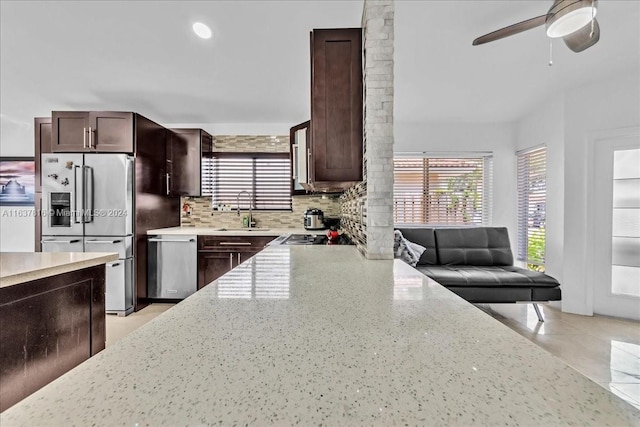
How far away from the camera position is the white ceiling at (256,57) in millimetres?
2535

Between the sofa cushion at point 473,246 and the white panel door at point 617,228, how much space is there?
0.86 m

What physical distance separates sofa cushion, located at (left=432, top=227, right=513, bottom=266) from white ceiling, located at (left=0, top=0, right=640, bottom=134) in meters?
1.57

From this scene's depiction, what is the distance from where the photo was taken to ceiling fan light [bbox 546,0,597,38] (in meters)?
1.61

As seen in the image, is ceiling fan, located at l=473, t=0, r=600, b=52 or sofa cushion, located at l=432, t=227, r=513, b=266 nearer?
ceiling fan, located at l=473, t=0, r=600, b=52

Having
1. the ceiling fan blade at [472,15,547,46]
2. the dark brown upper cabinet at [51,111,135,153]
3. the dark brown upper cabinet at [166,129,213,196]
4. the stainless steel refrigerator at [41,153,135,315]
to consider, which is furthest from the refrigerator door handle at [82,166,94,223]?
the ceiling fan blade at [472,15,547,46]

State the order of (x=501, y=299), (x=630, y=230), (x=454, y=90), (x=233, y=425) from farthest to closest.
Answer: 1. (x=454, y=90)
2. (x=630, y=230)
3. (x=501, y=299)
4. (x=233, y=425)

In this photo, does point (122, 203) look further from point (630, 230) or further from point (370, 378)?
point (630, 230)

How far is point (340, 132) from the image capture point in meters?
1.79

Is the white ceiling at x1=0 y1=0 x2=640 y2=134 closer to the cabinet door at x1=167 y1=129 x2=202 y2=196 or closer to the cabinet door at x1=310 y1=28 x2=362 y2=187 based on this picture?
the cabinet door at x1=167 y1=129 x2=202 y2=196

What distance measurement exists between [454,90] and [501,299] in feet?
7.75

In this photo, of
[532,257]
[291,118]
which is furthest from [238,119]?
[532,257]

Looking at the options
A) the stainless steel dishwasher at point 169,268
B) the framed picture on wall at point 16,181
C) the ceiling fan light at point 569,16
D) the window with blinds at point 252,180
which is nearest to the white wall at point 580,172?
the ceiling fan light at point 569,16

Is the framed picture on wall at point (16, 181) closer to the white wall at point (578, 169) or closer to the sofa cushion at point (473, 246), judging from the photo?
the sofa cushion at point (473, 246)

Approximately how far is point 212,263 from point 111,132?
179cm
